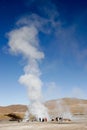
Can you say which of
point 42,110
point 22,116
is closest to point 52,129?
point 42,110

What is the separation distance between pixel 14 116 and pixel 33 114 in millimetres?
11905

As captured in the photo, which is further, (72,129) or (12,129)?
(12,129)

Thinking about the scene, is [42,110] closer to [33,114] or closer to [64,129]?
[33,114]

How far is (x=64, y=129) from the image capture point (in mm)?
47906

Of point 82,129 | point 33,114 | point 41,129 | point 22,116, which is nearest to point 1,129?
point 41,129

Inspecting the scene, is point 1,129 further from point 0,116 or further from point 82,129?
point 0,116

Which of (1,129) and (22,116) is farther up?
(22,116)

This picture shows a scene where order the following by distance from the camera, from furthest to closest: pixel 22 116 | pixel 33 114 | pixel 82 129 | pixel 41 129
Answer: pixel 22 116, pixel 33 114, pixel 41 129, pixel 82 129

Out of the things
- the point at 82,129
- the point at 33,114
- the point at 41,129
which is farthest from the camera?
the point at 33,114

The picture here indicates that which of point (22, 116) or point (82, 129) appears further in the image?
point (22, 116)

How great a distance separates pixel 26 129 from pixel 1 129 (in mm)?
5041

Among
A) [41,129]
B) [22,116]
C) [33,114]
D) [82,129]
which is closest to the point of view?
[82,129]

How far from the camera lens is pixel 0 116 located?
109312mm

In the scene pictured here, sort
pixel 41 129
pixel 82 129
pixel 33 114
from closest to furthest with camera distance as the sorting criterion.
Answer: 1. pixel 82 129
2. pixel 41 129
3. pixel 33 114
